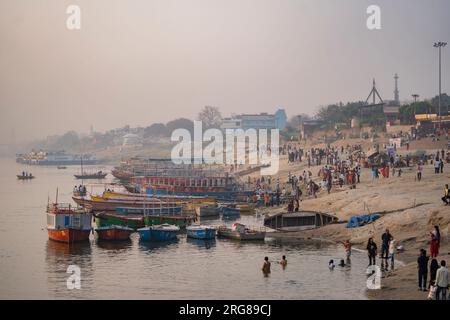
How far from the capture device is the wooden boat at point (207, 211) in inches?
2507

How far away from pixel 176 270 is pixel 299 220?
12.5 m

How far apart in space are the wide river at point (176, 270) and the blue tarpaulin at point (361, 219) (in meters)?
2.71

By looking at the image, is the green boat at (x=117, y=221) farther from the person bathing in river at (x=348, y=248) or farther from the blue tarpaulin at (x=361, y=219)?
the person bathing in river at (x=348, y=248)

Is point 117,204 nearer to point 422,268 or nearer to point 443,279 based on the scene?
point 422,268

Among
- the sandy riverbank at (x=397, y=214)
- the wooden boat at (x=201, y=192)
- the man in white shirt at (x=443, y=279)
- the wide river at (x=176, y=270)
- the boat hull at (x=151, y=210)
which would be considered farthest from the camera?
the wooden boat at (x=201, y=192)

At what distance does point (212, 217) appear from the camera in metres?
64.2

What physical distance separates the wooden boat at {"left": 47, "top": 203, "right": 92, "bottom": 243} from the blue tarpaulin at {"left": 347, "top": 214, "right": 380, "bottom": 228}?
16724 millimetres

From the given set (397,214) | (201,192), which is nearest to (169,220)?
(397,214)

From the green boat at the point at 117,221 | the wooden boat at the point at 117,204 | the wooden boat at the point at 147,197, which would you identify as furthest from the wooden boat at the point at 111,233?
the wooden boat at the point at 147,197

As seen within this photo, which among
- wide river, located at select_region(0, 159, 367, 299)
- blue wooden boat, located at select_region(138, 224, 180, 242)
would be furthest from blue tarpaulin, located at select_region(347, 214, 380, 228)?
blue wooden boat, located at select_region(138, 224, 180, 242)

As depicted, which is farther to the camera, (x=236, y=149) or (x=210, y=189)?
(x=236, y=149)
